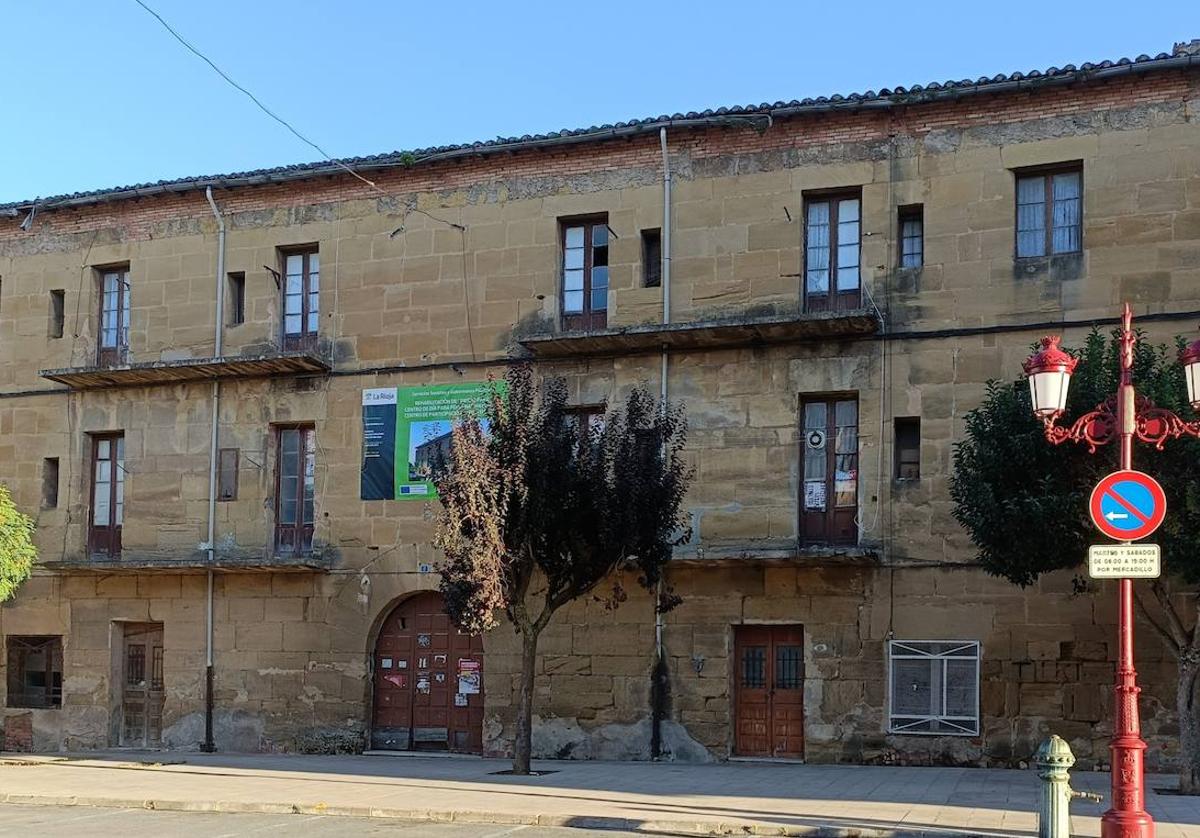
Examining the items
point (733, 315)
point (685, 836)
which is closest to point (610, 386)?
point (733, 315)

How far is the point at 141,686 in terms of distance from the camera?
A: 22922 mm

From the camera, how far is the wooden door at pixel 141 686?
74.5ft

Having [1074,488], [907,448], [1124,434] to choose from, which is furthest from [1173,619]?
[1124,434]

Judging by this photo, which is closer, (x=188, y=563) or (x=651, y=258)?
(x=651, y=258)

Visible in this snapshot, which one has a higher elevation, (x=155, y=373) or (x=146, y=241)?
(x=146, y=241)

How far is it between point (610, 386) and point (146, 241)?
336 inches

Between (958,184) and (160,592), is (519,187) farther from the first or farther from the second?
(160,592)

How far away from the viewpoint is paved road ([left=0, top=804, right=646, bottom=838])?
1260cm

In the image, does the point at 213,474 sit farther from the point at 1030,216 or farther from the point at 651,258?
the point at 1030,216

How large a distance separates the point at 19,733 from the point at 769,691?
1237cm

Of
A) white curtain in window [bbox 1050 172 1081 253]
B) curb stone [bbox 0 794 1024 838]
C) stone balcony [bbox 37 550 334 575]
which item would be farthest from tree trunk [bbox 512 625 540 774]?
white curtain in window [bbox 1050 172 1081 253]

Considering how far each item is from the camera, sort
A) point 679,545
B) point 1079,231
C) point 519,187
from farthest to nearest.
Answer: point 519,187 → point 679,545 → point 1079,231

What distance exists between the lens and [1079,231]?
60.2 feet

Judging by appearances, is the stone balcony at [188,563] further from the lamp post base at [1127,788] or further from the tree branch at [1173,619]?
the lamp post base at [1127,788]
